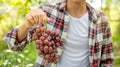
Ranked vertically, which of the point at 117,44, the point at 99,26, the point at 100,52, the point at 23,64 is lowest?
the point at 117,44

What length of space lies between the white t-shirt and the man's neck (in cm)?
4

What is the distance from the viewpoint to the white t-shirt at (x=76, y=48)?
249cm

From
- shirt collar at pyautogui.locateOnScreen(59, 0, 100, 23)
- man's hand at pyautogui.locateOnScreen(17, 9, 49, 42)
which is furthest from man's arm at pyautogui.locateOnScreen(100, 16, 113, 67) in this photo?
man's hand at pyautogui.locateOnScreen(17, 9, 49, 42)

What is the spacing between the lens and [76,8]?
2533 millimetres

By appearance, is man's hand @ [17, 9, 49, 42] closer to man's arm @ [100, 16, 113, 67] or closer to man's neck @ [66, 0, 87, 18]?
man's neck @ [66, 0, 87, 18]

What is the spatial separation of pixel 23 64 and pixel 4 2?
62 centimetres

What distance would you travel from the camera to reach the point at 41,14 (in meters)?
1.94

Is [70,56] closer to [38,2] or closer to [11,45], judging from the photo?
[11,45]

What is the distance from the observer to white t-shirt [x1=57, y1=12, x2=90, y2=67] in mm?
2488

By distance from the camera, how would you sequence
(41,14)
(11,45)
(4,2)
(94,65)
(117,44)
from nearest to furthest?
(41,14) < (11,45) < (94,65) < (4,2) < (117,44)

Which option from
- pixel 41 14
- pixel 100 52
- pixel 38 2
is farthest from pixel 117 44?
pixel 41 14

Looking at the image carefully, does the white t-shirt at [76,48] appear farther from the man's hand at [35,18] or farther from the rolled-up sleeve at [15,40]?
the man's hand at [35,18]

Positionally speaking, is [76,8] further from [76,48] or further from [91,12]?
[76,48]

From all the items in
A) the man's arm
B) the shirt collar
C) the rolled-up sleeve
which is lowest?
the man's arm
